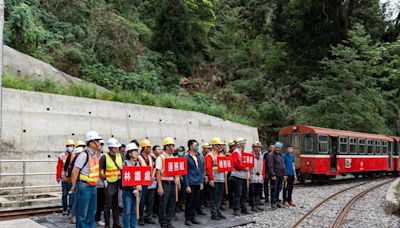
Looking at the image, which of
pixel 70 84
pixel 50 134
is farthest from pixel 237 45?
pixel 50 134

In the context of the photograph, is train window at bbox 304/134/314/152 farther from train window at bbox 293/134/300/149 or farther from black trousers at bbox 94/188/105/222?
black trousers at bbox 94/188/105/222

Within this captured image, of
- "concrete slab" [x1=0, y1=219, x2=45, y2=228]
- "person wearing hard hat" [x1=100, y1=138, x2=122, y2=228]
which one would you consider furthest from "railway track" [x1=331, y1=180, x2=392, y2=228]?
"concrete slab" [x1=0, y1=219, x2=45, y2=228]

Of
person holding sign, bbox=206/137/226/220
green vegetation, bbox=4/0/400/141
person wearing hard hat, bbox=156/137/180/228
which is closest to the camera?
person wearing hard hat, bbox=156/137/180/228

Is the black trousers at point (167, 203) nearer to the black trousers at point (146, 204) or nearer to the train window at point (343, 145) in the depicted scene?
the black trousers at point (146, 204)

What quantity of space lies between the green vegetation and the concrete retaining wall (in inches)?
27.8

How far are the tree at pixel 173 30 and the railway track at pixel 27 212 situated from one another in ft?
62.0

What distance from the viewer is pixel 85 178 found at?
687cm

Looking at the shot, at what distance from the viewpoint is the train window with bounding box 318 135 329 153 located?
18484 millimetres

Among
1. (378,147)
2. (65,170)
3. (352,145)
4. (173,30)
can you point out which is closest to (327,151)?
(352,145)

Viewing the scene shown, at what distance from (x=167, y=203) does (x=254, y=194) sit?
12.5ft

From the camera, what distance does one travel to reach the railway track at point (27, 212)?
9.27 meters

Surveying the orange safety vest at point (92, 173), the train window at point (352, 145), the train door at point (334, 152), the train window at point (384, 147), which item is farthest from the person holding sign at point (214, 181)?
the train window at point (384, 147)

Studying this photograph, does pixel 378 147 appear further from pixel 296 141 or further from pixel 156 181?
pixel 156 181

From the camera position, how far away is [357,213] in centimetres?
1200
